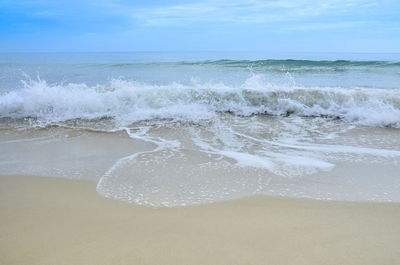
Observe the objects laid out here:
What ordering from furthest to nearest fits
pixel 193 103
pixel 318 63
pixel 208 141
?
1. pixel 318 63
2. pixel 193 103
3. pixel 208 141

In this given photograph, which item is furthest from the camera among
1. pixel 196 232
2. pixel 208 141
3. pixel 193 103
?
pixel 193 103

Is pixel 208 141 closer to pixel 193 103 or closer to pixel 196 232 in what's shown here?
pixel 196 232

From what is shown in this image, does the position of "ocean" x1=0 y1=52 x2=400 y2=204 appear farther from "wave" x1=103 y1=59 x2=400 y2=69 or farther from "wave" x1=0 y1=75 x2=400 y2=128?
"wave" x1=103 y1=59 x2=400 y2=69

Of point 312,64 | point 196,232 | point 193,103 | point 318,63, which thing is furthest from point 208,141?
point 318,63

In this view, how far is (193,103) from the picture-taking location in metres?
8.32

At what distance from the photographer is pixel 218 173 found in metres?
3.78

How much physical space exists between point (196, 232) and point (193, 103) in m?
6.09

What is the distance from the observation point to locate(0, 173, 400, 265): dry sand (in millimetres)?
2059

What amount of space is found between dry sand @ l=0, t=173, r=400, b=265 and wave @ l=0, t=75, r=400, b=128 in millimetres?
4193

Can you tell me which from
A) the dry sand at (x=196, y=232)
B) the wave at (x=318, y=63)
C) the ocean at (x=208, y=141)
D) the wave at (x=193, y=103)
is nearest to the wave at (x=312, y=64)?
the wave at (x=318, y=63)

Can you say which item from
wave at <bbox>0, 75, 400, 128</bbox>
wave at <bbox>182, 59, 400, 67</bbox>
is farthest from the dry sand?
wave at <bbox>182, 59, 400, 67</bbox>

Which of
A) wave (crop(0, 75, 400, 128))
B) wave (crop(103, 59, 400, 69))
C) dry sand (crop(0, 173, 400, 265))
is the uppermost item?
wave (crop(103, 59, 400, 69))

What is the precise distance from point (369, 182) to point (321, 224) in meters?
1.27

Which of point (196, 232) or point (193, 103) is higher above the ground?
point (193, 103)
